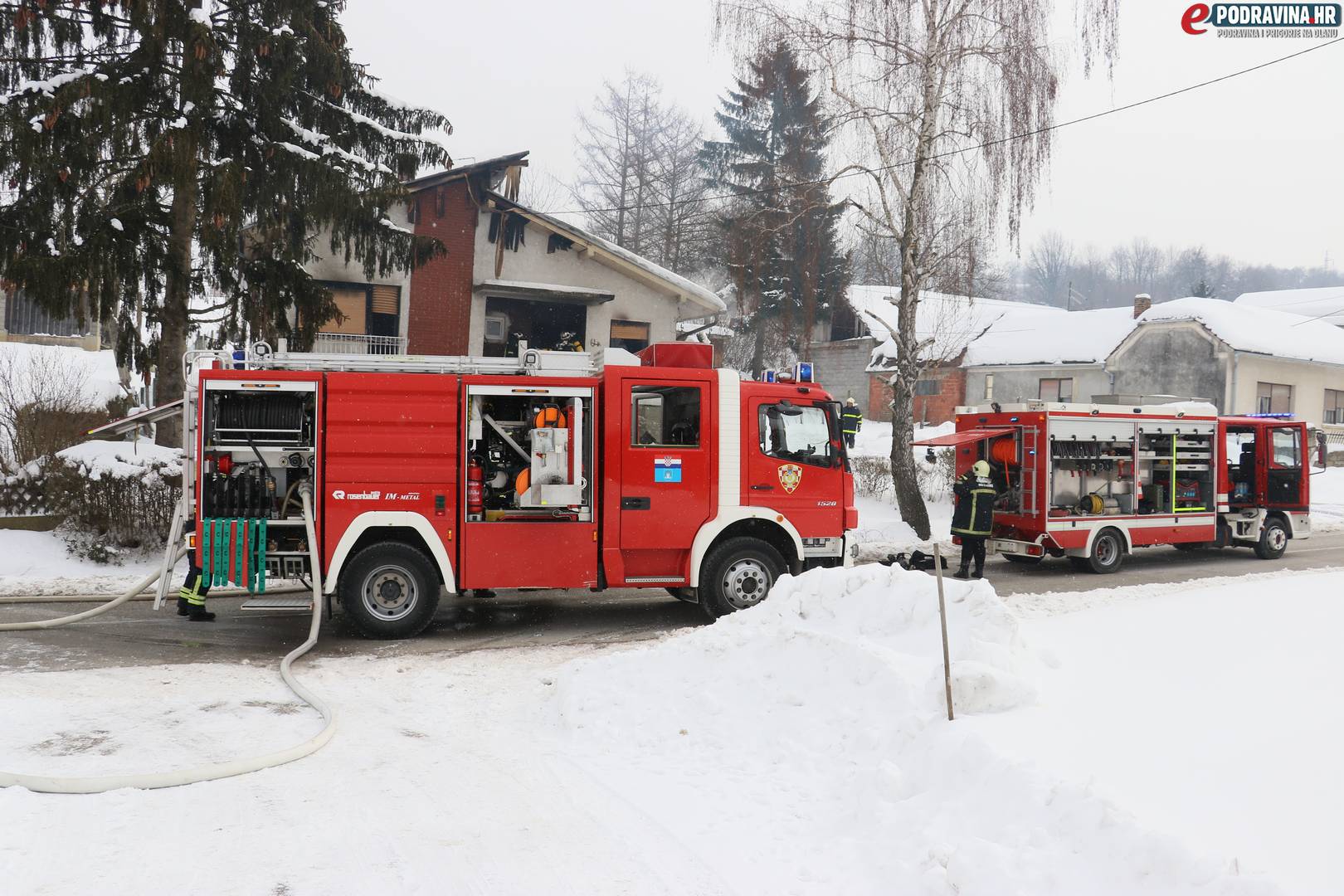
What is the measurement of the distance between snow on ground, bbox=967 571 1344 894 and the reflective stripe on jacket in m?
5.38

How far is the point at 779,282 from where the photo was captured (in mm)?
32125

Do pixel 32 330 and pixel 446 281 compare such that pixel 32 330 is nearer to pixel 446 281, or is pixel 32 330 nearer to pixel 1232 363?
pixel 446 281

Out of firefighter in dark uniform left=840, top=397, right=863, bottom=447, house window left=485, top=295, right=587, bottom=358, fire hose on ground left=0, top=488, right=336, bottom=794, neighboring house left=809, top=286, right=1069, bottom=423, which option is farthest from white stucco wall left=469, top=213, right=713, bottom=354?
neighboring house left=809, top=286, right=1069, bottom=423

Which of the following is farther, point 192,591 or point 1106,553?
point 1106,553

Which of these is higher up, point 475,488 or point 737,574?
point 475,488

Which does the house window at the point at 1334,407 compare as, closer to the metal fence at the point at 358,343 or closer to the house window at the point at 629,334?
the house window at the point at 629,334

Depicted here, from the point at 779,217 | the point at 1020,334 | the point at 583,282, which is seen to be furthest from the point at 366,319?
the point at 1020,334

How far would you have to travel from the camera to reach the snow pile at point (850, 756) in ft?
12.1

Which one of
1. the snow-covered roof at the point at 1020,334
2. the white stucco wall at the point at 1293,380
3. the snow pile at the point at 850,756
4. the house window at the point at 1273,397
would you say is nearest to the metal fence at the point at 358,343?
the snow pile at the point at 850,756

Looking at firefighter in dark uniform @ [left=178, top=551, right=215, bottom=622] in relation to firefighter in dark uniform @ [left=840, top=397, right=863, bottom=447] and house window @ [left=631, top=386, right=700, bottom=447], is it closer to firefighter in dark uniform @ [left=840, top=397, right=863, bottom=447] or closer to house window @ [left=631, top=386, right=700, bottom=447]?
house window @ [left=631, top=386, right=700, bottom=447]

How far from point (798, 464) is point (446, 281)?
43.5 feet

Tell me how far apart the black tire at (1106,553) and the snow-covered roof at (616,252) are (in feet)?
36.7

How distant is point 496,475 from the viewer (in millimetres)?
9477

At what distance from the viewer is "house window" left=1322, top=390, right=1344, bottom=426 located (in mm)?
34781
